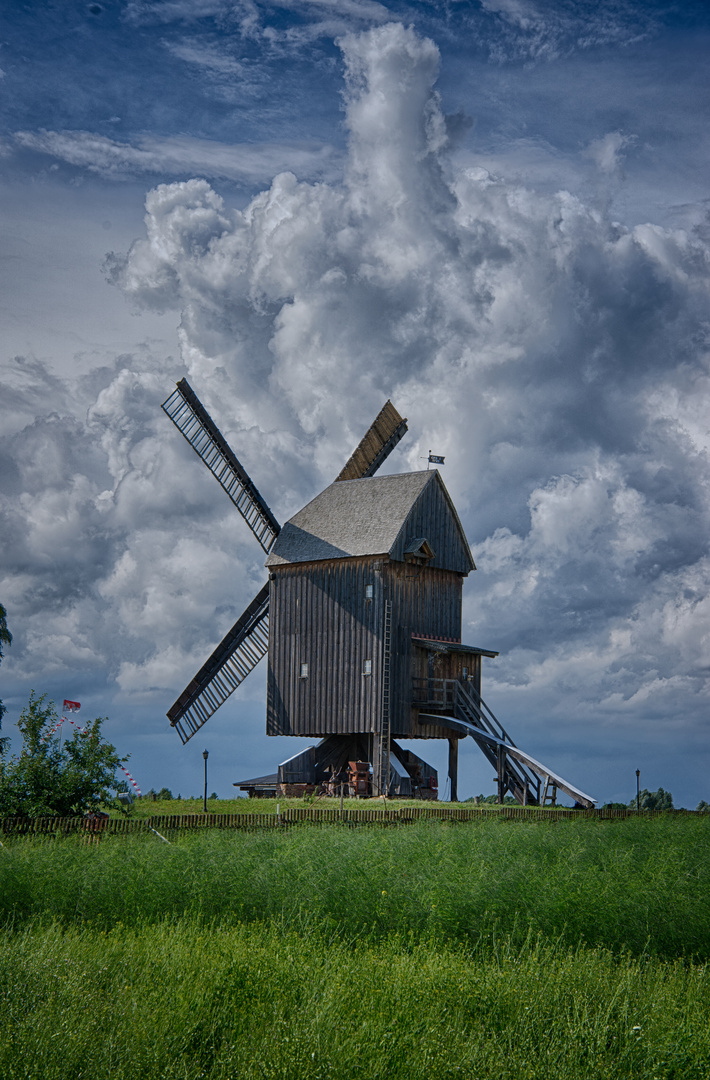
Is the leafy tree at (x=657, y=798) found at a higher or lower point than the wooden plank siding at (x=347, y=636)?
lower

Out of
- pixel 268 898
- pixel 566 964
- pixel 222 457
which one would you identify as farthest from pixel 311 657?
pixel 566 964

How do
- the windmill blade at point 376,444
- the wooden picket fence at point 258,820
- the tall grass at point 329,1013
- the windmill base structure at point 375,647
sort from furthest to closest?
the windmill blade at point 376,444, the windmill base structure at point 375,647, the wooden picket fence at point 258,820, the tall grass at point 329,1013

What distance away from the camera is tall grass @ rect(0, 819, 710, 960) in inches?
547

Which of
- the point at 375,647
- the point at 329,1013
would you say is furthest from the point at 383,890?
the point at 375,647

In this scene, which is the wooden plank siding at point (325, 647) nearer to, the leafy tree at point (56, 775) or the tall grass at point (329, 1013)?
the leafy tree at point (56, 775)

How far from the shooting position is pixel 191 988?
1069 centimetres

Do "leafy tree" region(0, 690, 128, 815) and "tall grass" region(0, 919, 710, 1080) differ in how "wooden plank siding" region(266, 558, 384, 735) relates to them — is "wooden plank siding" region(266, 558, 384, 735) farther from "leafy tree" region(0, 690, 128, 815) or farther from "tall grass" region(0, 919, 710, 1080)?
"tall grass" region(0, 919, 710, 1080)

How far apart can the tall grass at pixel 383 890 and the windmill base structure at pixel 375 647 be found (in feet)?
45.4

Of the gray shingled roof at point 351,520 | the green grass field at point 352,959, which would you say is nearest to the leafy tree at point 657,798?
the gray shingled roof at point 351,520

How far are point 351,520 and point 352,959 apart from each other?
21.9m

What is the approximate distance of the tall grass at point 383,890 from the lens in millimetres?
13898

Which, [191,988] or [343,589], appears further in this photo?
[343,589]

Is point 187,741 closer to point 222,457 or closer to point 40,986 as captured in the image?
point 222,457

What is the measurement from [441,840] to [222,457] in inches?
829
